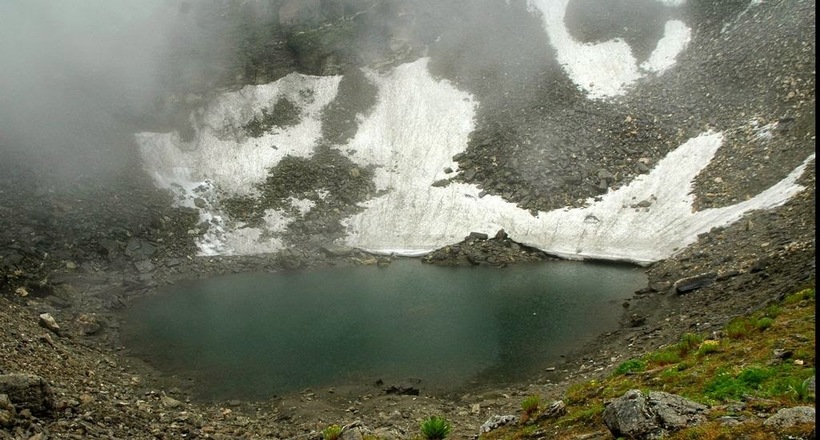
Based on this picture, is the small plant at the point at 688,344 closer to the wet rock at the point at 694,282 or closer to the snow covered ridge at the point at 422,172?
the wet rock at the point at 694,282

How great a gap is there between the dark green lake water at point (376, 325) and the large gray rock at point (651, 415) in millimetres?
16498

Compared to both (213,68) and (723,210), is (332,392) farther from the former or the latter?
(213,68)

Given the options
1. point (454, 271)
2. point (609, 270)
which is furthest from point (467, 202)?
point (609, 270)

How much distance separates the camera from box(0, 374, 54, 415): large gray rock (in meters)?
16.0

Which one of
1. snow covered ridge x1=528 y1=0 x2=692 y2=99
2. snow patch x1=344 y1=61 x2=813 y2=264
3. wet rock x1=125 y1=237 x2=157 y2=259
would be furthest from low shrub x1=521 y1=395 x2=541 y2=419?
snow covered ridge x1=528 y1=0 x2=692 y2=99

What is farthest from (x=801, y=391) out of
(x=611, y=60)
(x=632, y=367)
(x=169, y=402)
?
(x=611, y=60)

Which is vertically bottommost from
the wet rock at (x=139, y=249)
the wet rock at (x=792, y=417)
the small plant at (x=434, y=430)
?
the wet rock at (x=792, y=417)

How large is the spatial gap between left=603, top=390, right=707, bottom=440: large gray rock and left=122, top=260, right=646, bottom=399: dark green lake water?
16.5 m

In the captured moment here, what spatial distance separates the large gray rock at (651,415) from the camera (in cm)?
934

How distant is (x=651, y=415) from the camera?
31.7ft

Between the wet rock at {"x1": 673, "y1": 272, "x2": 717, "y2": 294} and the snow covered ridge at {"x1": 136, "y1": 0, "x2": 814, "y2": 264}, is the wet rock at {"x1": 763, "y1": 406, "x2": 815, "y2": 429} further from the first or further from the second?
the snow covered ridge at {"x1": 136, "y1": 0, "x2": 814, "y2": 264}

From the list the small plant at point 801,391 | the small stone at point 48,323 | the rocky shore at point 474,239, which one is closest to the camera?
the small plant at point 801,391

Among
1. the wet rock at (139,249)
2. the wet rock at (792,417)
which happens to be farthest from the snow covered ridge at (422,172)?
the wet rock at (792,417)

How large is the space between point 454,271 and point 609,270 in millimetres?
12471
